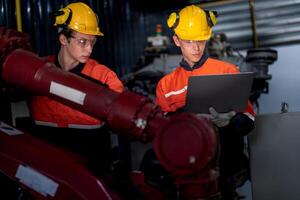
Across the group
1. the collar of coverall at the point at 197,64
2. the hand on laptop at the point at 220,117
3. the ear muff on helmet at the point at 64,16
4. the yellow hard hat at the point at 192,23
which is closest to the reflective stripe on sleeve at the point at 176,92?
the collar of coverall at the point at 197,64

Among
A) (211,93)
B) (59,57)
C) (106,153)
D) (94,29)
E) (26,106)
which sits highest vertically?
(94,29)

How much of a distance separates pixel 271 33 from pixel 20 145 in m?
5.48

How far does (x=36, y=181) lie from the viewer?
52.3 inches

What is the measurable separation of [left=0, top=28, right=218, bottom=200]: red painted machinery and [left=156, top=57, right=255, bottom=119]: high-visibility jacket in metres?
0.98

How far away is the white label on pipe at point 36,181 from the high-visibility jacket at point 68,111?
33.6 inches

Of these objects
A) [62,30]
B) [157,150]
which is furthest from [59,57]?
[157,150]

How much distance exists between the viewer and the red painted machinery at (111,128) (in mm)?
1206

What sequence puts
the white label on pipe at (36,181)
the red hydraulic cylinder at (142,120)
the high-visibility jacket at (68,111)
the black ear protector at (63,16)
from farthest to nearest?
the black ear protector at (63,16) → the high-visibility jacket at (68,111) → the white label on pipe at (36,181) → the red hydraulic cylinder at (142,120)

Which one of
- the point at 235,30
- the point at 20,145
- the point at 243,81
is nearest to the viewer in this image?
the point at 20,145

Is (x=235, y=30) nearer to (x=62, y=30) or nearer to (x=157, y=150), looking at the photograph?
(x=62, y=30)

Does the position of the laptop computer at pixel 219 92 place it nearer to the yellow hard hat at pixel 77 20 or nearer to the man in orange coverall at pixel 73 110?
the man in orange coverall at pixel 73 110

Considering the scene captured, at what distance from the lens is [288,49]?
6.14 metres

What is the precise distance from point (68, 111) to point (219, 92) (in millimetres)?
863

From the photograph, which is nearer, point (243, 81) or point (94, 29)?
point (243, 81)
